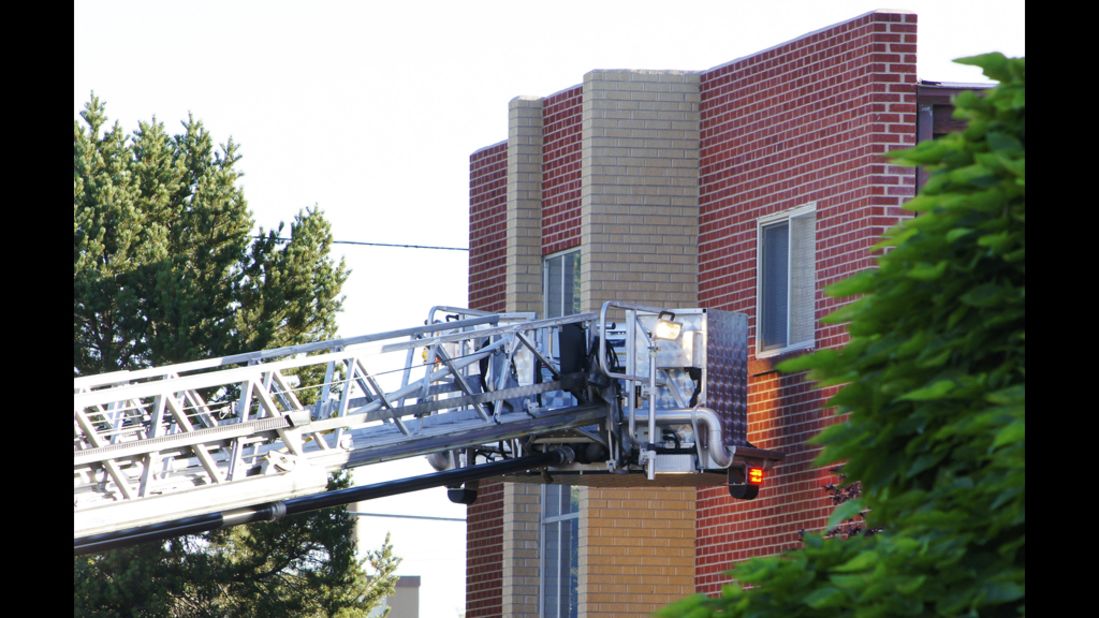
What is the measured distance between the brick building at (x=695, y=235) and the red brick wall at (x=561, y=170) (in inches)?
0.9

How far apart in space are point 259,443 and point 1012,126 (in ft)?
31.0

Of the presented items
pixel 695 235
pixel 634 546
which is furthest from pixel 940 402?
pixel 695 235

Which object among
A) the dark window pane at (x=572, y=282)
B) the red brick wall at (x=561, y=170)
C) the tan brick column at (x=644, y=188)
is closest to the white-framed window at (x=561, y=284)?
the dark window pane at (x=572, y=282)

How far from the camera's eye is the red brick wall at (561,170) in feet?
63.5

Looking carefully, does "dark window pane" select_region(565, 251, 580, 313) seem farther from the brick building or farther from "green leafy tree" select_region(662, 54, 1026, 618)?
"green leafy tree" select_region(662, 54, 1026, 618)

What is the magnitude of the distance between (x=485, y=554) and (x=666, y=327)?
6.04 m
